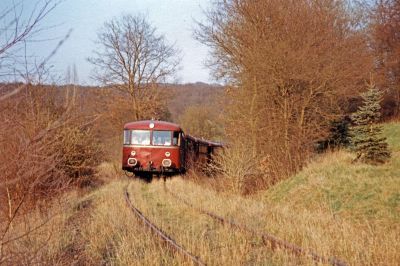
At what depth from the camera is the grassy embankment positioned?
648 cm

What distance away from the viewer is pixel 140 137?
2292 cm

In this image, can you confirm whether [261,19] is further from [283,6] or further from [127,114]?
[127,114]

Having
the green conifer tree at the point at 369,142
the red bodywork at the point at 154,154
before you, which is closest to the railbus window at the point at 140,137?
the red bodywork at the point at 154,154

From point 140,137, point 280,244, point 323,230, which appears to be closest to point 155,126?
point 140,137

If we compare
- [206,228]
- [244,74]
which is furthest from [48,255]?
[244,74]

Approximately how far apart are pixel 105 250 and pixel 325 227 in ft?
12.9

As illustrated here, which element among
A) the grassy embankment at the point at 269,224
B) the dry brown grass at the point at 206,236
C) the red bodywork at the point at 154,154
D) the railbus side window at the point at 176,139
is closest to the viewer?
the dry brown grass at the point at 206,236

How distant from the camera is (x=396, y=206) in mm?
9875

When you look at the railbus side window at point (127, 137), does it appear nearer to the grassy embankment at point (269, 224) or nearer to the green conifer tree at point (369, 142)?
the grassy embankment at point (269, 224)

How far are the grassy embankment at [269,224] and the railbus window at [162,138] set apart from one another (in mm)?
6531

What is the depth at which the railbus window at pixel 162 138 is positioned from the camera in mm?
22562

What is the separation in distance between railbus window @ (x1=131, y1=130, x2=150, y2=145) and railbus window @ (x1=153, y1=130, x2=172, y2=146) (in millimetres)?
362

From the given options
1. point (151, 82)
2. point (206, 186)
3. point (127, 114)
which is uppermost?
point (151, 82)

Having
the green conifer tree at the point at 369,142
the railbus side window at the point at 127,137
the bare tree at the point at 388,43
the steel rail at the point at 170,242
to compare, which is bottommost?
the steel rail at the point at 170,242
